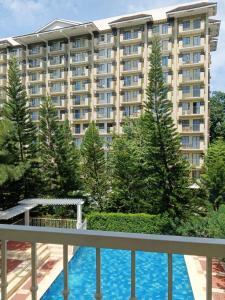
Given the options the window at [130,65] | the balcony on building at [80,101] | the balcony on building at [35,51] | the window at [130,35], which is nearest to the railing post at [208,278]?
the window at [130,65]

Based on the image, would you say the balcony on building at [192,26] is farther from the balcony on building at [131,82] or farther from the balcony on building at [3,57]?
the balcony on building at [3,57]

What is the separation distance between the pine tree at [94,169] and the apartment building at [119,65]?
248 inches

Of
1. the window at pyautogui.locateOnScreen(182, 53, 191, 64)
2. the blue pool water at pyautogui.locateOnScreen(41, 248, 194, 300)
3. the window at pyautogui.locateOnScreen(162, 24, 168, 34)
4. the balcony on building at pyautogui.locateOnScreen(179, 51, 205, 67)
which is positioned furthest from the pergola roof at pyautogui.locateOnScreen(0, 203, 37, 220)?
the window at pyautogui.locateOnScreen(162, 24, 168, 34)

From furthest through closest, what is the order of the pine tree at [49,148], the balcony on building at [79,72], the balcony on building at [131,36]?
the balcony on building at [79,72]
the balcony on building at [131,36]
the pine tree at [49,148]

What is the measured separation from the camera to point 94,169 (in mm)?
11148

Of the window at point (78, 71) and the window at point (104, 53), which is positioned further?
the window at point (78, 71)

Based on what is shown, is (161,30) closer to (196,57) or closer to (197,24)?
(197,24)

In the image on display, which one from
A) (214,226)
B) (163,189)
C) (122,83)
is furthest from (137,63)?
(214,226)

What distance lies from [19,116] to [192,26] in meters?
11.8

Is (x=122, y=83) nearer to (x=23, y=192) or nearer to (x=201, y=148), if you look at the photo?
(x=201, y=148)

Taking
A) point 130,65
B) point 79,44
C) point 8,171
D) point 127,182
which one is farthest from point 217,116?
point 8,171

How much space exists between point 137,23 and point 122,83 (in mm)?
3775

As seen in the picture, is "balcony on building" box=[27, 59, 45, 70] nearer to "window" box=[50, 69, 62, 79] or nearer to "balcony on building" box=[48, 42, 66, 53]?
"window" box=[50, 69, 62, 79]

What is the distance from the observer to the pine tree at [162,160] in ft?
32.0
